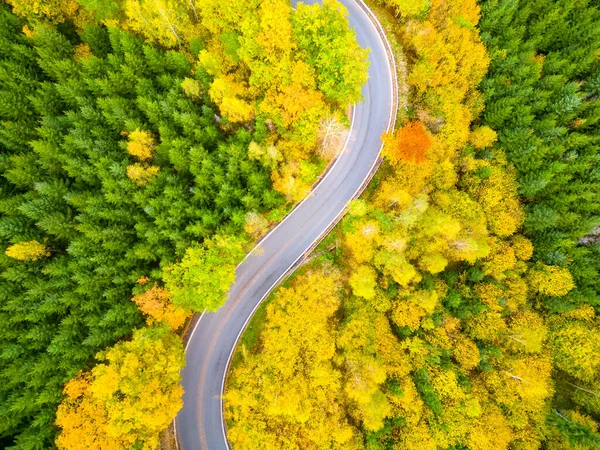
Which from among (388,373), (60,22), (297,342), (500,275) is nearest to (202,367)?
(297,342)

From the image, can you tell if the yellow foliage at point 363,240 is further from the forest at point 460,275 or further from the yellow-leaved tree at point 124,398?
the yellow-leaved tree at point 124,398

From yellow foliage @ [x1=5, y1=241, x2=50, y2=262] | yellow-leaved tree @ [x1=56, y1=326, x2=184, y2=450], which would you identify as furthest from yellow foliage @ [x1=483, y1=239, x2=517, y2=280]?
yellow foliage @ [x1=5, y1=241, x2=50, y2=262]

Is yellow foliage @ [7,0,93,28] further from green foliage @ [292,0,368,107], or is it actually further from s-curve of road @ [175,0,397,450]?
s-curve of road @ [175,0,397,450]

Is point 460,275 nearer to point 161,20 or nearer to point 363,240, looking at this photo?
point 363,240

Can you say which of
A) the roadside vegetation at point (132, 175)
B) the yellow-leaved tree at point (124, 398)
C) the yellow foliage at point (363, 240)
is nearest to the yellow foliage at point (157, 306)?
the roadside vegetation at point (132, 175)

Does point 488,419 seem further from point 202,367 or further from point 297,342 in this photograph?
point 202,367

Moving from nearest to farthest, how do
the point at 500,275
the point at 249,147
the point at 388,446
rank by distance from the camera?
the point at 249,147 → the point at 388,446 → the point at 500,275

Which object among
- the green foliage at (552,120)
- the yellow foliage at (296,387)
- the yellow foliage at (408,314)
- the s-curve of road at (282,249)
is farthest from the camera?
the green foliage at (552,120)

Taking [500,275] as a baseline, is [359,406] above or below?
below
